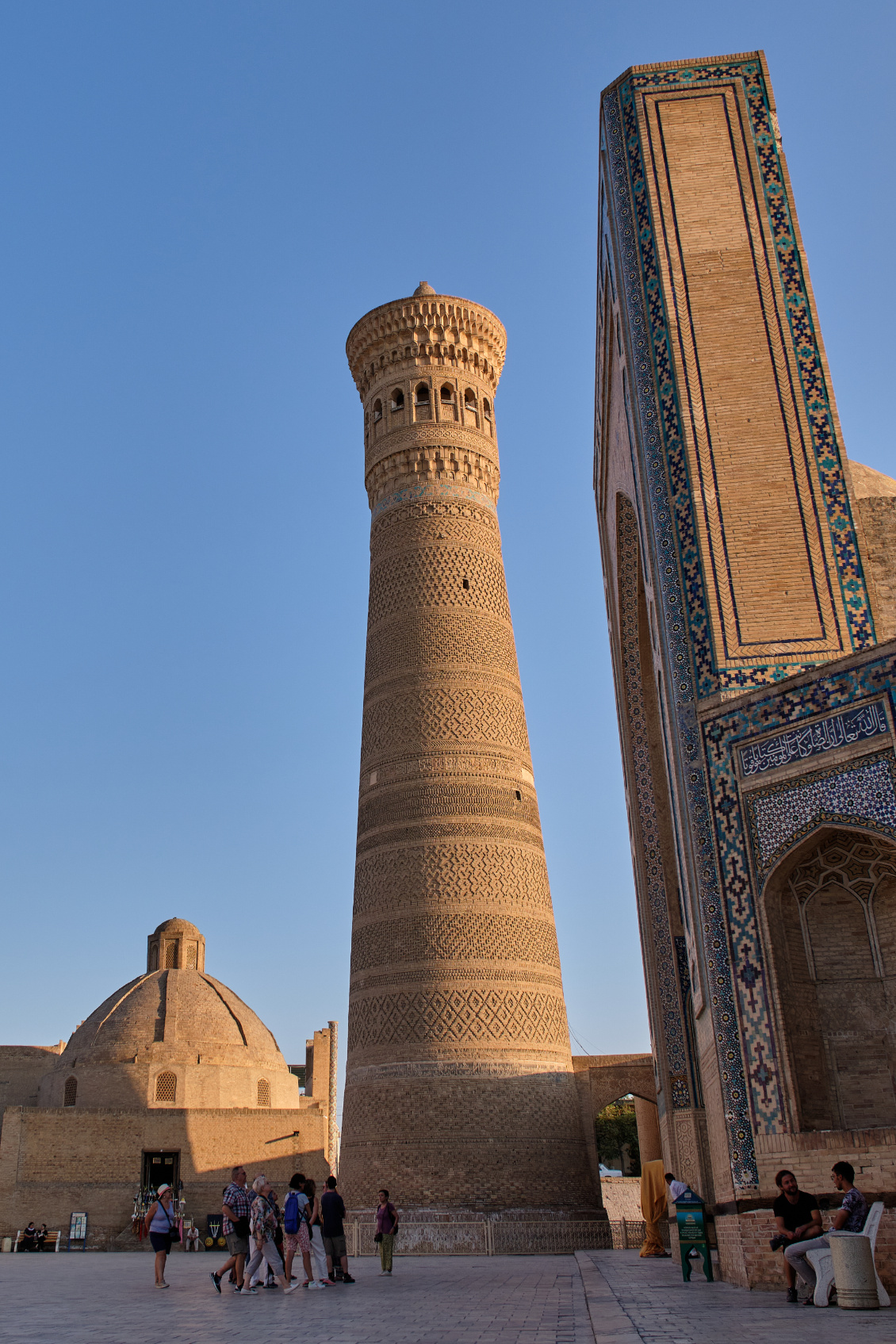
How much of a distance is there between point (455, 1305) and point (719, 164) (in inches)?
246

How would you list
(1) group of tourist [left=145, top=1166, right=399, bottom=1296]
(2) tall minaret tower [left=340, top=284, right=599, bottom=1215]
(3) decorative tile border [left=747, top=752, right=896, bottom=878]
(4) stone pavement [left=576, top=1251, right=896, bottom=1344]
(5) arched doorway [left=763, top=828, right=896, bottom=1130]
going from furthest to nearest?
(2) tall minaret tower [left=340, top=284, right=599, bottom=1215], (1) group of tourist [left=145, top=1166, right=399, bottom=1296], (5) arched doorway [left=763, top=828, right=896, bottom=1130], (3) decorative tile border [left=747, top=752, right=896, bottom=878], (4) stone pavement [left=576, top=1251, right=896, bottom=1344]

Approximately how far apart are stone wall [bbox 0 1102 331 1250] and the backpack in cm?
1090

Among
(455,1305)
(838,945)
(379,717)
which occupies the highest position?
(379,717)

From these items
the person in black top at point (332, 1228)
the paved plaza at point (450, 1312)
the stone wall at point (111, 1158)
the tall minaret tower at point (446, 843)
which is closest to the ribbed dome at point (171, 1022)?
the stone wall at point (111, 1158)

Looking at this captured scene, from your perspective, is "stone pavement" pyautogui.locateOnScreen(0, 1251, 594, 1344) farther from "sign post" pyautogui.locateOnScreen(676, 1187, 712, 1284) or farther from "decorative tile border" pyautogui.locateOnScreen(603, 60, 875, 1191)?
"decorative tile border" pyautogui.locateOnScreen(603, 60, 875, 1191)

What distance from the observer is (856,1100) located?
194 inches

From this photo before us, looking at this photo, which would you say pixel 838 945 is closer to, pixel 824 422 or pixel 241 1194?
pixel 824 422

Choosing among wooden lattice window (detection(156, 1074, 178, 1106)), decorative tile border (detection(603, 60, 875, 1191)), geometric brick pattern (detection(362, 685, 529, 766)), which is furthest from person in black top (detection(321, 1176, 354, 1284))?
wooden lattice window (detection(156, 1074, 178, 1106))

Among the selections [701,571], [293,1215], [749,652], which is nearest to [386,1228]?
[293,1215]

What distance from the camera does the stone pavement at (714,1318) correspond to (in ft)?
9.99

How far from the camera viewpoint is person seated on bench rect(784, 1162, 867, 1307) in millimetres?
3973

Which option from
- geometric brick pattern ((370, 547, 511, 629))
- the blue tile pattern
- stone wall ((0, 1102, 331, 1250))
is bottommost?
stone wall ((0, 1102, 331, 1250))

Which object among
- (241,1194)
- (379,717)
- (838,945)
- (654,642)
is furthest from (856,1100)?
(379,717)

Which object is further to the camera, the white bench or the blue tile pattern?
the blue tile pattern
